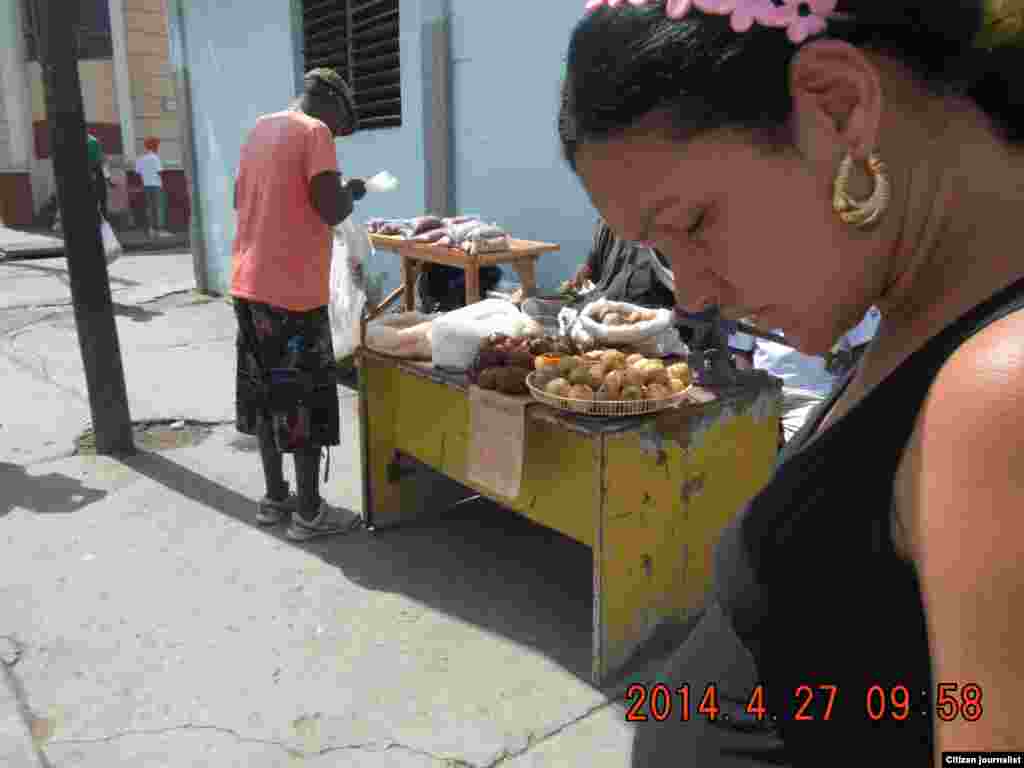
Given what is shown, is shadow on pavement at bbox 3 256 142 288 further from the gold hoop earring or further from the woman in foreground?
the gold hoop earring

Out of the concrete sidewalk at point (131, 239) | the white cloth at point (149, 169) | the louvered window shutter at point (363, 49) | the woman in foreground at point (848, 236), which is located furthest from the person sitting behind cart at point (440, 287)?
the white cloth at point (149, 169)

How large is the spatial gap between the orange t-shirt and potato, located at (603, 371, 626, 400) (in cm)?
141

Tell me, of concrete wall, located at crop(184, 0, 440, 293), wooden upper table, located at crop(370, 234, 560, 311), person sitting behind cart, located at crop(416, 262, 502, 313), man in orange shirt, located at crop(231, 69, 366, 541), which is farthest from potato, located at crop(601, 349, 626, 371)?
concrete wall, located at crop(184, 0, 440, 293)

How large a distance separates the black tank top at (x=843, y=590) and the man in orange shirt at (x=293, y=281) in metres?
2.74

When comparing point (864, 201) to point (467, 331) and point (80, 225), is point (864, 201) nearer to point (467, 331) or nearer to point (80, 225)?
point (467, 331)

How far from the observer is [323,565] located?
334cm

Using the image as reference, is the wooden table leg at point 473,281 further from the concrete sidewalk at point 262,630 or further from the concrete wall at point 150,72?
the concrete wall at point 150,72

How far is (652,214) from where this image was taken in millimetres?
871

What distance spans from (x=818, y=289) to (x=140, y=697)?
2.44 meters

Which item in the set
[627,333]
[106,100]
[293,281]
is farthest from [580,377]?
[106,100]

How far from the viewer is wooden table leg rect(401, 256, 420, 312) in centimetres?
526

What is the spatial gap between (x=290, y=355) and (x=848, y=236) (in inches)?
115

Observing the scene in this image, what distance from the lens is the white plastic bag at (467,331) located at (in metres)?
3.06

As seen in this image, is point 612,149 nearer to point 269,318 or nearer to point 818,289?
point 818,289
